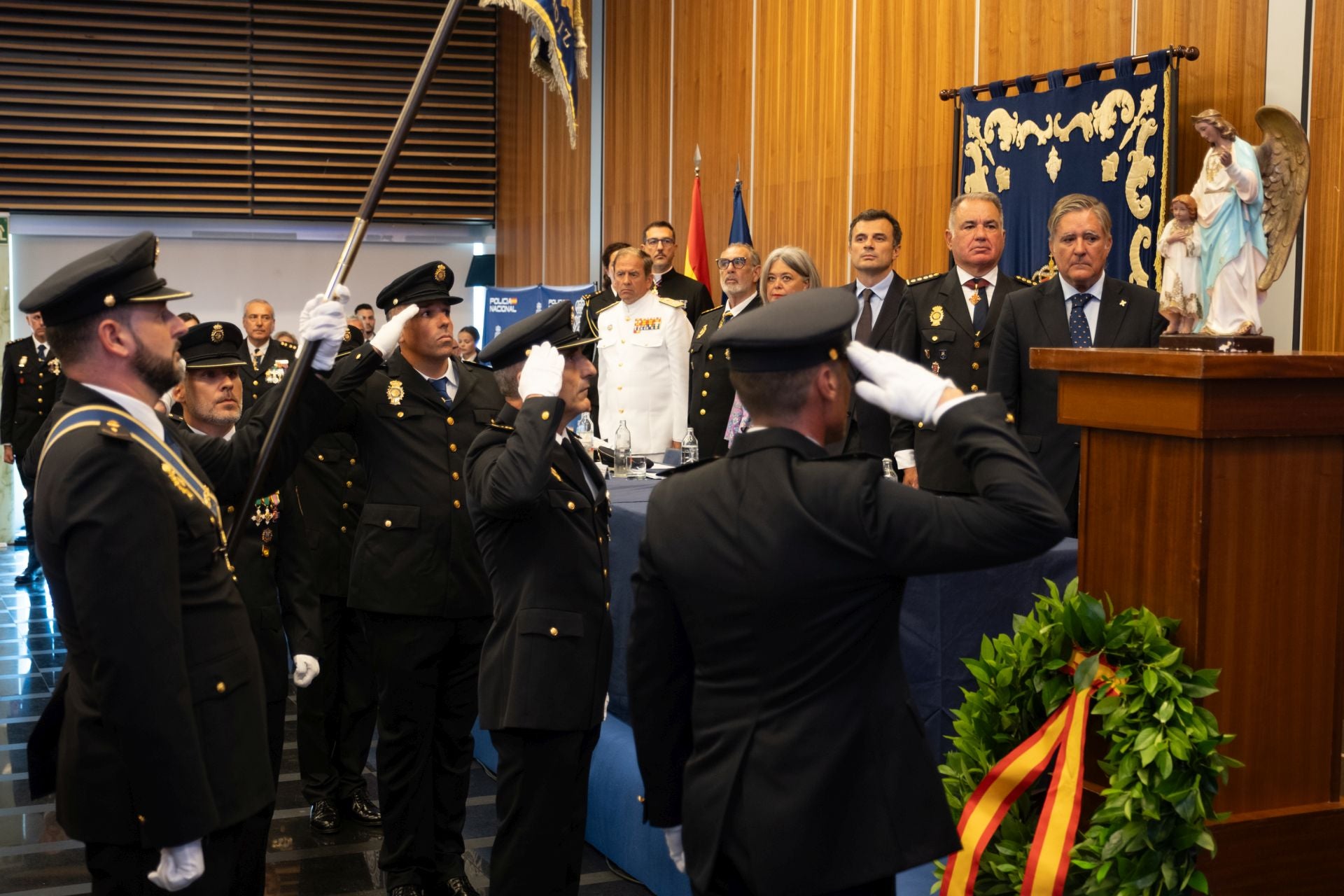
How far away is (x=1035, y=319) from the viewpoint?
354 cm

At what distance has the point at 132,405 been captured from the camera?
2025 millimetres

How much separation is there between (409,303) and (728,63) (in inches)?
201

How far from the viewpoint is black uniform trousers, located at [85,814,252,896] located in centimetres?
200

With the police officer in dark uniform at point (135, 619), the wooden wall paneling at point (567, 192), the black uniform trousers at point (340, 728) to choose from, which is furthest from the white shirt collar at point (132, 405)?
the wooden wall paneling at point (567, 192)

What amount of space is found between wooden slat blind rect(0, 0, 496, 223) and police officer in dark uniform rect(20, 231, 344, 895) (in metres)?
9.72

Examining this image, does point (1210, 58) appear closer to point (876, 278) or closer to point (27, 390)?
point (876, 278)

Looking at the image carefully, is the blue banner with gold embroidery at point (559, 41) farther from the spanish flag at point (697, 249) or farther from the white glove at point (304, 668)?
the spanish flag at point (697, 249)

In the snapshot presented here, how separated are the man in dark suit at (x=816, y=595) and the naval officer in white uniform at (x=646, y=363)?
4.19m

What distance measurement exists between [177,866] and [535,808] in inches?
36.1

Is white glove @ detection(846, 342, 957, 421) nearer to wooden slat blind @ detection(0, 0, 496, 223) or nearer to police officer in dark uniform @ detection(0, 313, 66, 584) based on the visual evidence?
police officer in dark uniform @ detection(0, 313, 66, 584)

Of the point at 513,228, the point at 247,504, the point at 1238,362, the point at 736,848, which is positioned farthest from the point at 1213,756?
the point at 513,228

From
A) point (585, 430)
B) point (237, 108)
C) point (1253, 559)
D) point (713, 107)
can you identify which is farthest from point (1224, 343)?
point (237, 108)

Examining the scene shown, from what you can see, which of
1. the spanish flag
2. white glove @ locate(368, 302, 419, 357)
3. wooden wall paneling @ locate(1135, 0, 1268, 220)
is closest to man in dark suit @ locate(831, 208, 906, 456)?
wooden wall paneling @ locate(1135, 0, 1268, 220)

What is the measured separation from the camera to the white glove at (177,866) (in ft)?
6.26
